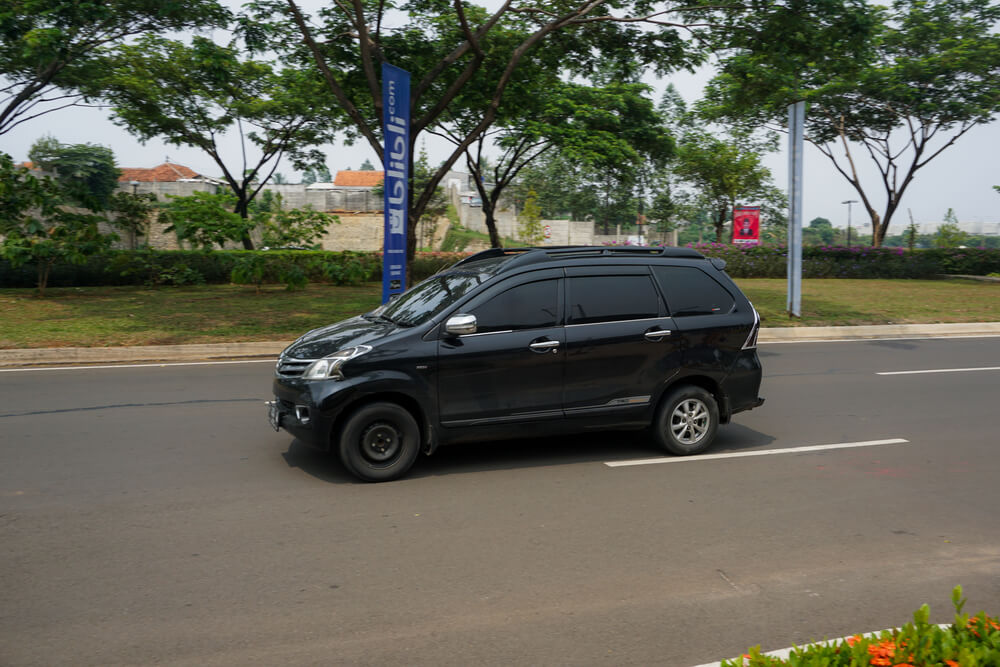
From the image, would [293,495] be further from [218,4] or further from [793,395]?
[218,4]

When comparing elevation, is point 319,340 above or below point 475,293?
below

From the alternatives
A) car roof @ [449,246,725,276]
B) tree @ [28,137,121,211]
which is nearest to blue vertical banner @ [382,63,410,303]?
car roof @ [449,246,725,276]

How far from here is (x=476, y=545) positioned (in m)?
4.74

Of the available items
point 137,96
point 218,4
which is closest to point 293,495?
point 218,4

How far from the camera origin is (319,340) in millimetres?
6328

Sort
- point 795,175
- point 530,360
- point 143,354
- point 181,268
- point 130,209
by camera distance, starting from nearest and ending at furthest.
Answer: point 530,360, point 143,354, point 795,175, point 181,268, point 130,209

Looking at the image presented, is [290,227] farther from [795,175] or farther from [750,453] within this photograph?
[750,453]

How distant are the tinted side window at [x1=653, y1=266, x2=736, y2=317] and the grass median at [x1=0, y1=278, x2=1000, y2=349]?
8799 millimetres

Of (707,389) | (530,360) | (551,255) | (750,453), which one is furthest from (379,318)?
(750,453)

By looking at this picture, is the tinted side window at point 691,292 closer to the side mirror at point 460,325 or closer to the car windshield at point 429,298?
the car windshield at point 429,298

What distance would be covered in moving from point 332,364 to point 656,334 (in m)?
2.75

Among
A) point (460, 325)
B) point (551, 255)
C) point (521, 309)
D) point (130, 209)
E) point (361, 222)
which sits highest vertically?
point (361, 222)

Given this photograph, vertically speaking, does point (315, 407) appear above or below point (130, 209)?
below

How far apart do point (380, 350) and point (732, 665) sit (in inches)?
151
